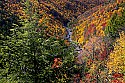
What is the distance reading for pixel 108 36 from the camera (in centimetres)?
12631

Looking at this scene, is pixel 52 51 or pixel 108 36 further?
pixel 108 36

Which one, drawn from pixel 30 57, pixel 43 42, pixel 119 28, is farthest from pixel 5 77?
pixel 119 28

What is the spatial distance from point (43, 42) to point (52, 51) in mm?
722

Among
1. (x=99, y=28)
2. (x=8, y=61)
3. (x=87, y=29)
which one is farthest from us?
(x=87, y=29)

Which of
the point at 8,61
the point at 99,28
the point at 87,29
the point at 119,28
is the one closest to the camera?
the point at 8,61

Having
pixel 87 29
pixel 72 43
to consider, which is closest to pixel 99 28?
pixel 87 29

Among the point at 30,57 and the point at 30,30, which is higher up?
the point at 30,30

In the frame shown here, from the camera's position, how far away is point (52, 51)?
58.2 feet

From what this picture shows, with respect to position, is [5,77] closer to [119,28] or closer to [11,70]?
[11,70]

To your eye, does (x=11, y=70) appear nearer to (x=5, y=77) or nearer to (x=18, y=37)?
(x=5, y=77)

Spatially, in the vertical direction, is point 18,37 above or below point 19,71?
above

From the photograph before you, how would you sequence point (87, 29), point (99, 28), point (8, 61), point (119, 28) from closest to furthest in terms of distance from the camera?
point (8, 61) → point (119, 28) → point (99, 28) → point (87, 29)

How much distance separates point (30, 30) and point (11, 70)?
97.5 inches

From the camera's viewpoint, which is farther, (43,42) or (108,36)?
(108,36)
